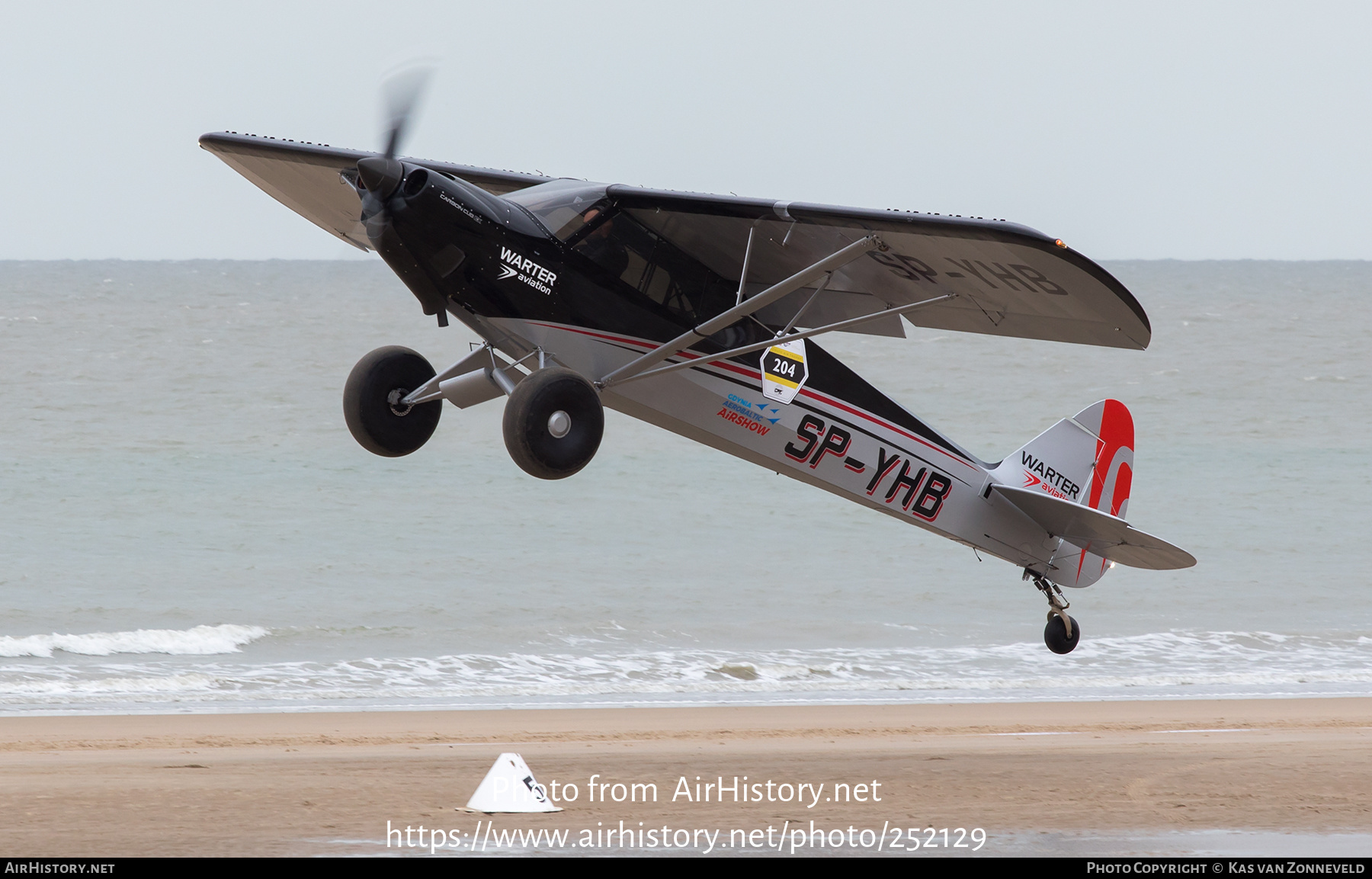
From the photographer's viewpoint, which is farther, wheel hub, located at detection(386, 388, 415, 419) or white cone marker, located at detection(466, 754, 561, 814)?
wheel hub, located at detection(386, 388, 415, 419)

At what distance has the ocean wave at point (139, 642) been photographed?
17.3m

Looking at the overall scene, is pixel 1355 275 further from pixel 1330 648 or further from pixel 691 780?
pixel 691 780

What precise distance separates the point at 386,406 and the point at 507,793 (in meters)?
2.79

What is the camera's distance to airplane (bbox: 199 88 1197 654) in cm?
909

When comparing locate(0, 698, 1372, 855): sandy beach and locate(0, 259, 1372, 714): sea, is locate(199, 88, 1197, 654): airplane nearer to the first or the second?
locate(0, 698, 1372, 855): sandy beach

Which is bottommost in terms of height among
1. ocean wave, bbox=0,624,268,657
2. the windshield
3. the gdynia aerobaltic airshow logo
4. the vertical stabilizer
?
ocean wave, bbox=0,624,268,657

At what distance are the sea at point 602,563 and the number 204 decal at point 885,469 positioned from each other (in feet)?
14.5

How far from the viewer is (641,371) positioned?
32.8 ft

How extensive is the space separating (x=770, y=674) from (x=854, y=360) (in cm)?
3259

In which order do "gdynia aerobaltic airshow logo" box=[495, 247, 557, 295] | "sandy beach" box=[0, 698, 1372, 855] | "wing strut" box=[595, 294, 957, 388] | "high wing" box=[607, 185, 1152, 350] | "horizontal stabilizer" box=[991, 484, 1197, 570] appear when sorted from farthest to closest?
"horizontal stabilizer" box=[991, 484, 1197, 570] < "wing strut" box=[595, 294, 957, 388] < "gdynia aerobaltic airshow logo" box=[495, 247, 557, 295] < "high wing" box=[607, 185, 1152, 350] < "sandy beach" box=[0, 698, 1372, 855]

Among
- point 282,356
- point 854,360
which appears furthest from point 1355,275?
point 282,356

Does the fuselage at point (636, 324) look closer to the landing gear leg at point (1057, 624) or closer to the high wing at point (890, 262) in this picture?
the high wing at point (890, 262)

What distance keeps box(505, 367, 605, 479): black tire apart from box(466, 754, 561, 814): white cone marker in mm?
1762

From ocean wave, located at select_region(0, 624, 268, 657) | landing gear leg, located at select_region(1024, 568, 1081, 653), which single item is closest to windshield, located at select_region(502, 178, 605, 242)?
landing gear leg, located at select_region(1024, 568, 1081, 653)
